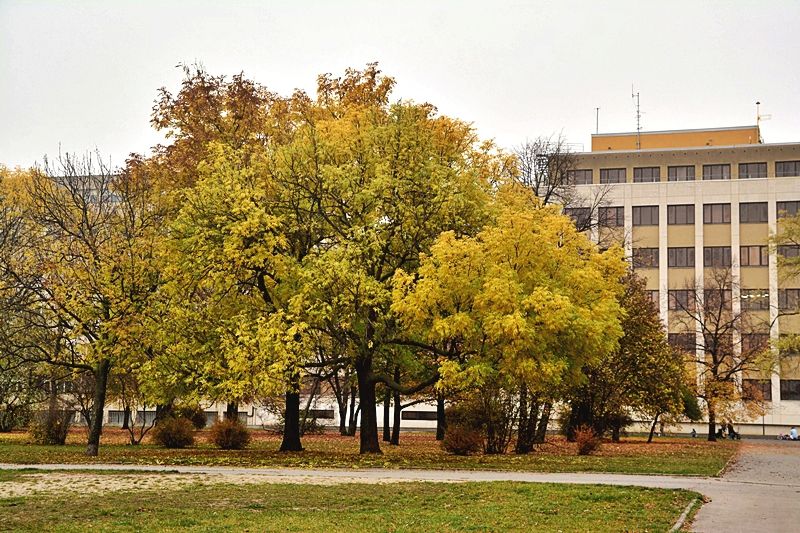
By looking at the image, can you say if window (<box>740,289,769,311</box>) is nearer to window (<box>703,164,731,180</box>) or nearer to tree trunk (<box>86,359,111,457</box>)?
window (<box>703,164,731,180</box>)

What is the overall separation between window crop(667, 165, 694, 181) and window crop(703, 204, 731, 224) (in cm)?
458

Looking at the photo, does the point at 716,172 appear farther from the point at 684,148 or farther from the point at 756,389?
the point at 756,389

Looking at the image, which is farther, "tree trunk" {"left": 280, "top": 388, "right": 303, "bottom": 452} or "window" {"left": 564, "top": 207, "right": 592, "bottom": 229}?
"window" {"left": 564, "top": 207, "right": 592, "bottom": 229}

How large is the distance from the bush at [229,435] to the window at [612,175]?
5801 centimetres

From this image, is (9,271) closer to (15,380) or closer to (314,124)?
(314,124)

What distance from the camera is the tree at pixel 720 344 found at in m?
51.0

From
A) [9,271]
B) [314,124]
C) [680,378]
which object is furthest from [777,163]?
[9,271]

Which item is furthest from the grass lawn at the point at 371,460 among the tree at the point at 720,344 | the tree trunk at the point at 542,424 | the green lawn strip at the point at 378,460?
the tree at the point at 720,344

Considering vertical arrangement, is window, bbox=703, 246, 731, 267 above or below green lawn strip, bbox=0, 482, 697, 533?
above

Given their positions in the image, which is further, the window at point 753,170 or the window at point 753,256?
the window at point 753,170

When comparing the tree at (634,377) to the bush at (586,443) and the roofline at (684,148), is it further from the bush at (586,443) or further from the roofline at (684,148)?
the roofline at (684,148)

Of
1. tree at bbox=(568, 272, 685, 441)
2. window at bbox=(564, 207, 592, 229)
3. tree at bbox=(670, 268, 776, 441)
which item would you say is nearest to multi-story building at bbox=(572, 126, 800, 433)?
tree at bbox=(670, 268, 776, 441)

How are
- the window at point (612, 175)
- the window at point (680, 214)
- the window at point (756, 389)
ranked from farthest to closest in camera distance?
the window at point (612, 175), the window at point (680, 214), the window at point (756, 389)

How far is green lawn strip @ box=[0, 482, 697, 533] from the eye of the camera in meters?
13.4
